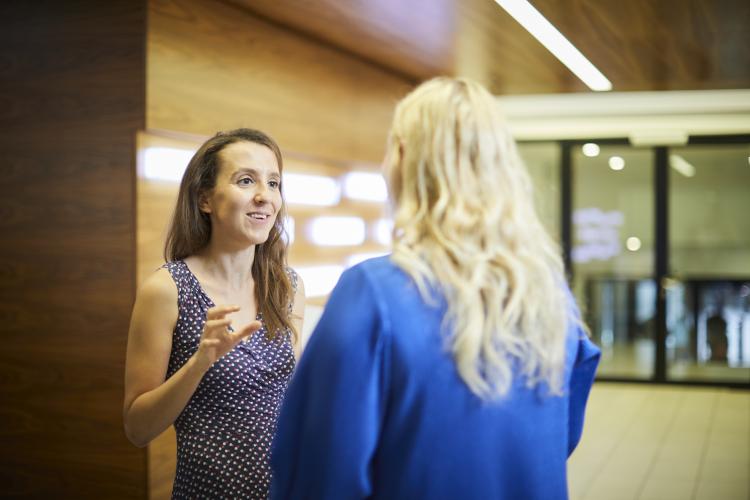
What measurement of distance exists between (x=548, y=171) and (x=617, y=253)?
1176 mm

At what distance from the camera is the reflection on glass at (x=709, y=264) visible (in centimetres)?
869

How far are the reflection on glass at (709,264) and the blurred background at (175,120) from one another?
1.01m

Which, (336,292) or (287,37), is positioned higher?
(287,37)

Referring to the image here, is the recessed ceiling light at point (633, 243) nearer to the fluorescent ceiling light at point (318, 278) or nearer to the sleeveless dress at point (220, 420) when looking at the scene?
the fluorescent ceiling light at point (318, 278)

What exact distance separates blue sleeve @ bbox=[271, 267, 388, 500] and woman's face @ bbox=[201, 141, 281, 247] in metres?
0.83

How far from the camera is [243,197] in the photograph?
204cm

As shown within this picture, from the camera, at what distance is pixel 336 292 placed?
4.16 ft

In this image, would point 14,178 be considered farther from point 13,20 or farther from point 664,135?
point 664,135

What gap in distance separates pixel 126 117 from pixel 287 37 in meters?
1.51

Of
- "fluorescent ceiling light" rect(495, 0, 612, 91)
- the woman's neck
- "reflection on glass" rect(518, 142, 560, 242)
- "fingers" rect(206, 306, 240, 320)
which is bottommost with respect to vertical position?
"fingers" rect(206, 306, 240, 320)

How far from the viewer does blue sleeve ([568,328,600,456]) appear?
4.86 ft

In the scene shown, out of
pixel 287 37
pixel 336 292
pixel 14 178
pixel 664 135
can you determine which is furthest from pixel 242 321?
pixel 664 135

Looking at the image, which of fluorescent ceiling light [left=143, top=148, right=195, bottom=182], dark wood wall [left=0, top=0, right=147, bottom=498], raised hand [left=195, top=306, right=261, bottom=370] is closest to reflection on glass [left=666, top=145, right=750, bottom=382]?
fluorescent ceiling light [left=143, top=148, right=195, bottom=182]

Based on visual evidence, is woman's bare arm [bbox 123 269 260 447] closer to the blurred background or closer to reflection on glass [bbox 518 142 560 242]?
the blurred background
